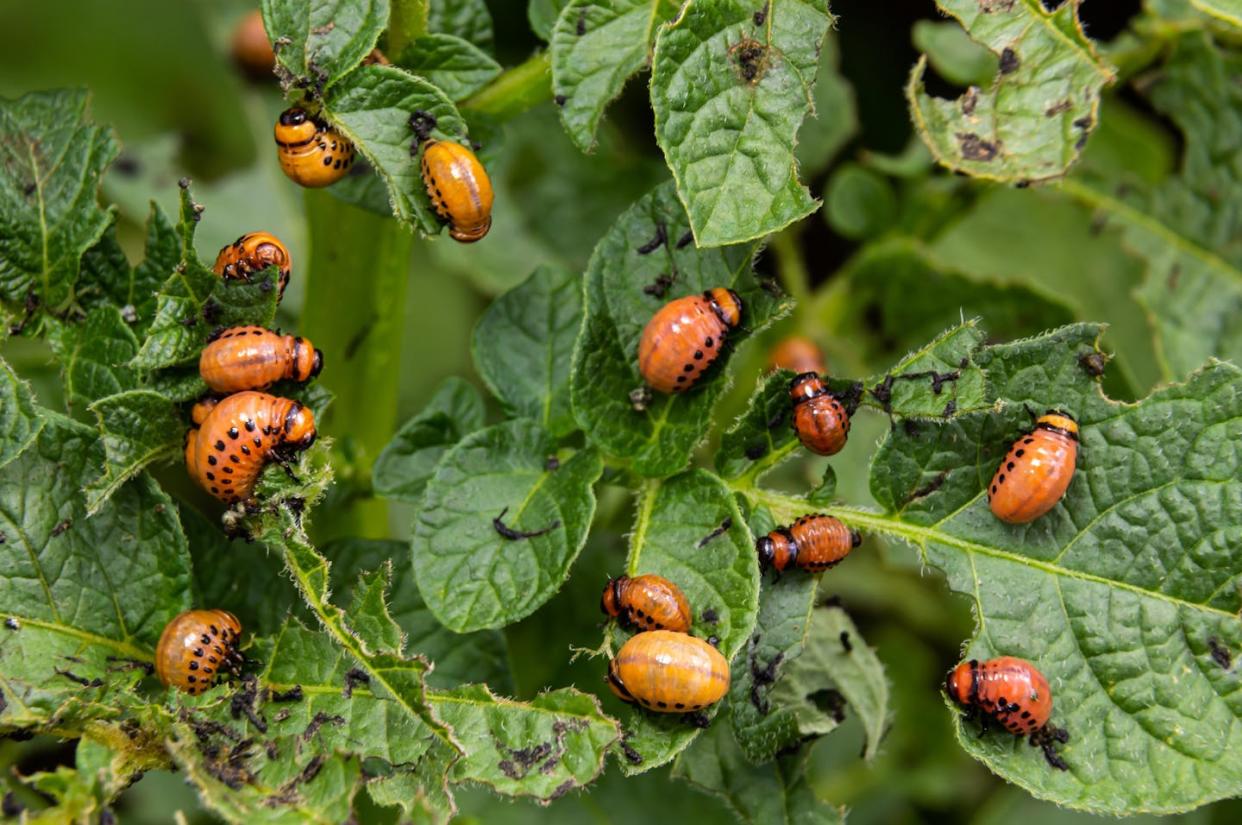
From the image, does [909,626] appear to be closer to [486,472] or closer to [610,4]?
[486,472]

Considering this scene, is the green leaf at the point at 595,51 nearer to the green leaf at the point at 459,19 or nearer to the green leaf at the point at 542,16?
the green leaf at the point at 542,16

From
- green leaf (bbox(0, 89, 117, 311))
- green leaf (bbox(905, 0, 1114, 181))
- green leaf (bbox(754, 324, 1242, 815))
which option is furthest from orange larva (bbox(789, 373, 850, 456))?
green leaf (bbox(0, 89, 117, 311))

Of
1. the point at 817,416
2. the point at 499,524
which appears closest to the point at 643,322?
the point at 817,416

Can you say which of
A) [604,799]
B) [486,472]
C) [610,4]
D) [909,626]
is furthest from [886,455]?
[909,626]

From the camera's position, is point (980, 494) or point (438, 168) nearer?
point (438, 168)

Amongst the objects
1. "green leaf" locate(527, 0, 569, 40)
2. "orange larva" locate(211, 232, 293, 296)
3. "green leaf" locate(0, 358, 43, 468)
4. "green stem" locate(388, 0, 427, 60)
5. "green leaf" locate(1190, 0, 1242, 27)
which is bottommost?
"green leaf" locate(1190, 0, 1242, 27)

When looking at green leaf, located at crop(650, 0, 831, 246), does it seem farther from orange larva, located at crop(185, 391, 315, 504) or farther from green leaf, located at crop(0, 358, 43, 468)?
green leaf, located at crop(0, 358, 43, 468)

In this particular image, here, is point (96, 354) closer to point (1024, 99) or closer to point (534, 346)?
point (534, 346)
